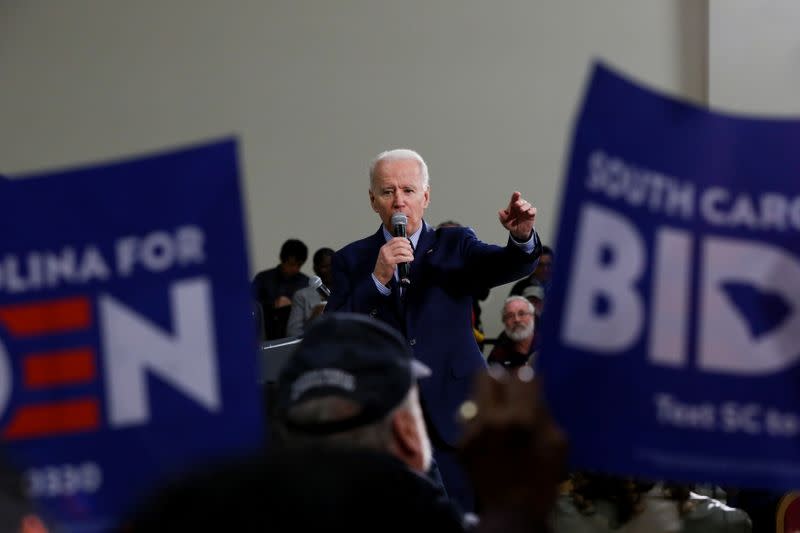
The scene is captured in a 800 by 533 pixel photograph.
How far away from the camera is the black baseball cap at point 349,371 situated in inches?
74.0

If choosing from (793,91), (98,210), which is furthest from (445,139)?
(98,210)

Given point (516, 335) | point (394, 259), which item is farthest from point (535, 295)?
point (394, 259)

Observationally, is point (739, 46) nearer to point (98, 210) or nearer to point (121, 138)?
point (121, 138)

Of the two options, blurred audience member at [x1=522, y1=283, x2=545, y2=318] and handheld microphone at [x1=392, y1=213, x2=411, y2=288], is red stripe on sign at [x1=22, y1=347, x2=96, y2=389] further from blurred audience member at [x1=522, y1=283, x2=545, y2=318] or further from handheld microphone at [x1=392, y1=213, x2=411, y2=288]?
blurred audience member at [x1=522, y1=283, x2=545, y2=318]

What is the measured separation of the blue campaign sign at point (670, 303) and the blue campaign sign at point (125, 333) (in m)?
0.41

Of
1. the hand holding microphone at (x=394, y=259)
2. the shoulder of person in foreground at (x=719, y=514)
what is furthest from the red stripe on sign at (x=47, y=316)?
the hand holding microphone at (x=394, y=259)

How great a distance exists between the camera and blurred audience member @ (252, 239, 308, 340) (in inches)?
341

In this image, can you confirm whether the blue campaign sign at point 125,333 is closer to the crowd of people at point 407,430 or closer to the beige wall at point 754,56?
the crowd of people at point 407,430

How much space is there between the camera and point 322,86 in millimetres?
10641

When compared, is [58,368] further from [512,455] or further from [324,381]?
[512,455]

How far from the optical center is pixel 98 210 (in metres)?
1.86

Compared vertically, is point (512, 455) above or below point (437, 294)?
above

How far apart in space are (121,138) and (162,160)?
8944 millimetres

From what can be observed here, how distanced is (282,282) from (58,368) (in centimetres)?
709
